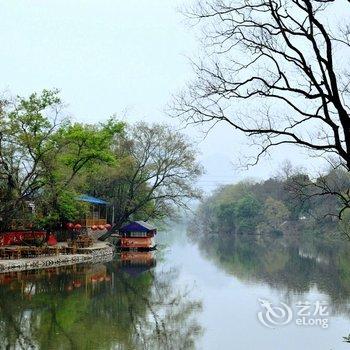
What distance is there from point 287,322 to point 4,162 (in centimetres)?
1415

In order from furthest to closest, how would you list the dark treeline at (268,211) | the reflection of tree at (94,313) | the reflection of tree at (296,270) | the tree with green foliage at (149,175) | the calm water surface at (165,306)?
the dark treeline at (268,211)
the tree with green foliage at (149,175)
the reflection of tree at (296,270)
the calm water surface at (165,306)
the reflection of tree at (94,313)

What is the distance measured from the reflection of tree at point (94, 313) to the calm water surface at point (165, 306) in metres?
0.02

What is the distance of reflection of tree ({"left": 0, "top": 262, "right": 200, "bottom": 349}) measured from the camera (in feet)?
37.4

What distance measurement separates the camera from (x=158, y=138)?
3512cm

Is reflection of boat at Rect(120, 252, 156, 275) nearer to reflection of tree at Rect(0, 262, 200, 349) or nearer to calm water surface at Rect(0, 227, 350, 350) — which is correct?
calm water surface at Rect(0, 227, 350, 350)

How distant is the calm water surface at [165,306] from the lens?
11.8 m

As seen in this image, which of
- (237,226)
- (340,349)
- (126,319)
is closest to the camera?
(340,349)

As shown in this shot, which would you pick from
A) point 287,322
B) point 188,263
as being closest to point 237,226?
point 188,263

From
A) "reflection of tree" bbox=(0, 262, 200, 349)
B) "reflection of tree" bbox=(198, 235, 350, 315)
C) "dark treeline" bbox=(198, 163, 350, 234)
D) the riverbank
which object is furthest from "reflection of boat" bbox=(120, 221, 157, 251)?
"dark treeline" bbox=(198, 163, 350, 234)

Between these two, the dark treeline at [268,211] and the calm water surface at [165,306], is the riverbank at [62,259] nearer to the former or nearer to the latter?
the calm water surface at [165,306]

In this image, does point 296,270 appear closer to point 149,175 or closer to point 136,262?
point 136,262

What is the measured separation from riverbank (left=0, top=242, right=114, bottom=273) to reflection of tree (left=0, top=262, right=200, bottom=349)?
1626mm

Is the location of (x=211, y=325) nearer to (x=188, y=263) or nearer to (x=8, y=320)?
(x=8, y=320)

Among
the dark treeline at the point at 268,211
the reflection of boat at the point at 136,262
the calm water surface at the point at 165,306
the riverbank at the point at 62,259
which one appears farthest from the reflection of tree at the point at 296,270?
the dark treeline at the point at 268,211
